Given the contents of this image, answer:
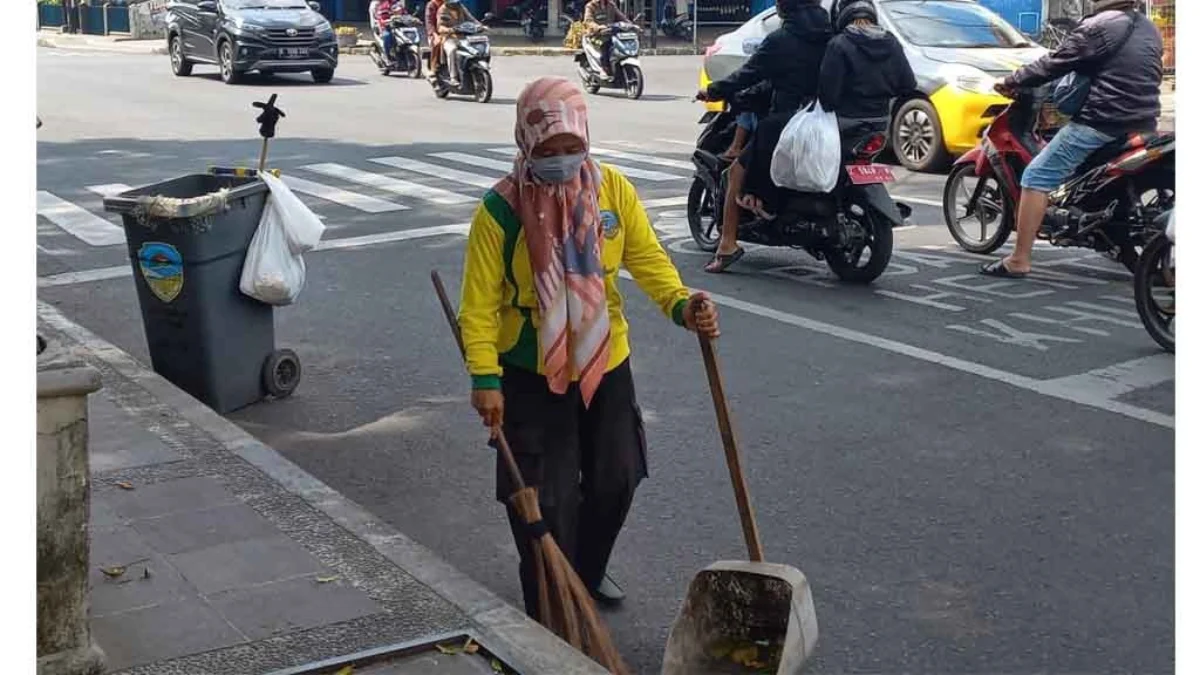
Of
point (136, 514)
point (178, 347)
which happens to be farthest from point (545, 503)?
point (178, 347)

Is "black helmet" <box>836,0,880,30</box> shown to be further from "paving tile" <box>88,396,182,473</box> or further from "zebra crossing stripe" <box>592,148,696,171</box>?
"zebra crossing stripe" <box>592,148,696,171</box>

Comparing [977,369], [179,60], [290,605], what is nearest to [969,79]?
[977,369]

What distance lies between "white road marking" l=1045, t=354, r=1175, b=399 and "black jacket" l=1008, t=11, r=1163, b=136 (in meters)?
1.87

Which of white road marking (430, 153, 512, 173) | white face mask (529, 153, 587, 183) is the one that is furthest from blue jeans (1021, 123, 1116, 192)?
white road marking (430, 153, 512, 173)

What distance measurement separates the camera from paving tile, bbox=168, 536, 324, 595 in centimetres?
445

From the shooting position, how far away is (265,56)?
24453mm

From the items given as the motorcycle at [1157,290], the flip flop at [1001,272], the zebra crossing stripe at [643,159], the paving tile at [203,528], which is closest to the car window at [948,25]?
the zebra crossing stripe at [643,159]

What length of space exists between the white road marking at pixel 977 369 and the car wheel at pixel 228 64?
18.0 metres

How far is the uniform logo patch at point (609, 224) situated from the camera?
410cm

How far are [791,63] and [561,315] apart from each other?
5147 millimetres

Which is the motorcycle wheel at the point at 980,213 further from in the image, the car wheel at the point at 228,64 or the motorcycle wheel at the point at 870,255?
the car wheel at the point at 228,64

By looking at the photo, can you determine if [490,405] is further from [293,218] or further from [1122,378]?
[1122,378]

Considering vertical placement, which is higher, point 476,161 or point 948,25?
point 948,25

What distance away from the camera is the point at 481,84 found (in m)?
21.9
